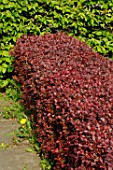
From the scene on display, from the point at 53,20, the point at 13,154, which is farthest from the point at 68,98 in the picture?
the point at 53,20

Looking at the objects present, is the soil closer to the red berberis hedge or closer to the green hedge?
the red berberis hedge

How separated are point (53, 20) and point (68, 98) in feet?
8.63

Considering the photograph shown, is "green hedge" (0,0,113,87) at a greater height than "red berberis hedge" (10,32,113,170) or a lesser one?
greater

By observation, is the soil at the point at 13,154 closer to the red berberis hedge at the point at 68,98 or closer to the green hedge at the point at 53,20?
the red berberis hedge at the point at 68,98

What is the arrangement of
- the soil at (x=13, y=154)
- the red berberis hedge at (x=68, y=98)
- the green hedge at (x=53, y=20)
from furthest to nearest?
the green hedge at (x=53, y=20) → the soil at (x=13, y=154) → the red berberis hedge at (x=68, y=98)

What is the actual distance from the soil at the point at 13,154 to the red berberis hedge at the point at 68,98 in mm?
172

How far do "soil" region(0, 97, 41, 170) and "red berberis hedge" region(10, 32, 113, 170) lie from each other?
0.56 ft

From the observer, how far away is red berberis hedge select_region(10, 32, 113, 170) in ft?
10.5

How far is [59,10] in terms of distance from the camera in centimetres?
615

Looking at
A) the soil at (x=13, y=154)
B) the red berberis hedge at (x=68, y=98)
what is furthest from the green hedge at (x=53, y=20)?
the soil at (x=13, y=154)

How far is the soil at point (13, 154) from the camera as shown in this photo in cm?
415

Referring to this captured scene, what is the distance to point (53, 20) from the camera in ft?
20.2

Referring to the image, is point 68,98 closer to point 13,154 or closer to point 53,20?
point 13,154

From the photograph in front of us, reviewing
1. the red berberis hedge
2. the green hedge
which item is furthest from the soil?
the green hedge
